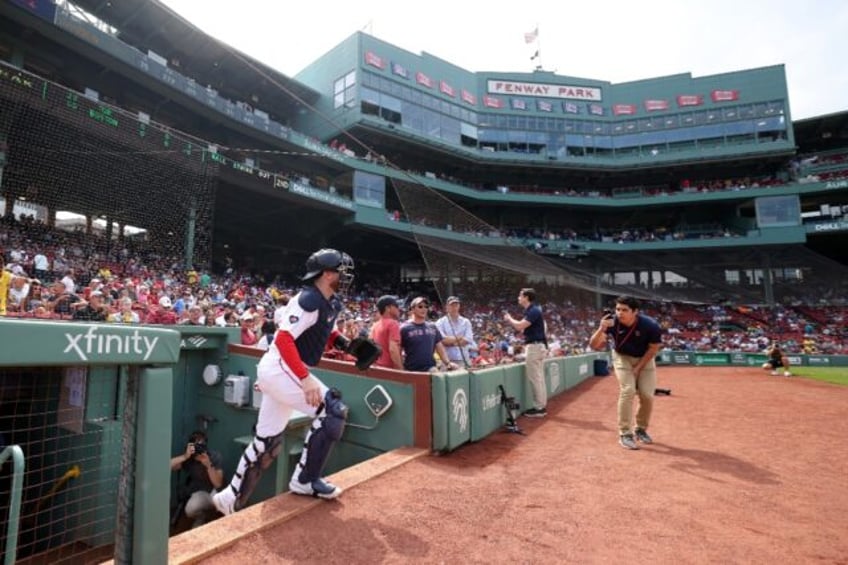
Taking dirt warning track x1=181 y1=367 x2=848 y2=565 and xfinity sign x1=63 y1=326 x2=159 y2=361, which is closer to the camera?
xfinity sign x1=63 y1=326 x2=159 y2=361

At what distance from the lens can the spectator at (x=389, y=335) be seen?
16.8 feet

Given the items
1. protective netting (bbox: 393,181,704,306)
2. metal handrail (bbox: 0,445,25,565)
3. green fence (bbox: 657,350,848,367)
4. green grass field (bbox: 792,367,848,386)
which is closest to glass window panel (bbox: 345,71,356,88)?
protective netting (bbox: 393,181,704,306)

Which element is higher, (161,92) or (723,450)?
(161,92)

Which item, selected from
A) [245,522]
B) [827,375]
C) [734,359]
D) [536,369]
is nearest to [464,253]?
[536,369]

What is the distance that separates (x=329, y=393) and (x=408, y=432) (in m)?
1.54

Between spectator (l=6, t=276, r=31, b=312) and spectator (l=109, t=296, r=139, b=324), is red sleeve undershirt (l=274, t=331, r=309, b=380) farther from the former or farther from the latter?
spectator (l=6, t=276, r=31, b=312)

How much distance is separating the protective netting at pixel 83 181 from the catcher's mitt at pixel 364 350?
11479mm

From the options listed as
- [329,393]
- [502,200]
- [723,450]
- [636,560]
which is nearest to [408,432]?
[329,393]

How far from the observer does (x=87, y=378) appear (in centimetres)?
347

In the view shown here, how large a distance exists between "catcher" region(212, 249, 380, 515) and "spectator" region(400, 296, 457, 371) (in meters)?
2.03

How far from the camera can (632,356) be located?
534 cm

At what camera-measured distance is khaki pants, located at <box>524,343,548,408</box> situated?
6824mm

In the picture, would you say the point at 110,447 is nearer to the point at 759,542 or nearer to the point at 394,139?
the point at 759,542

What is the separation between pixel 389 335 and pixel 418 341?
361 millimetres
